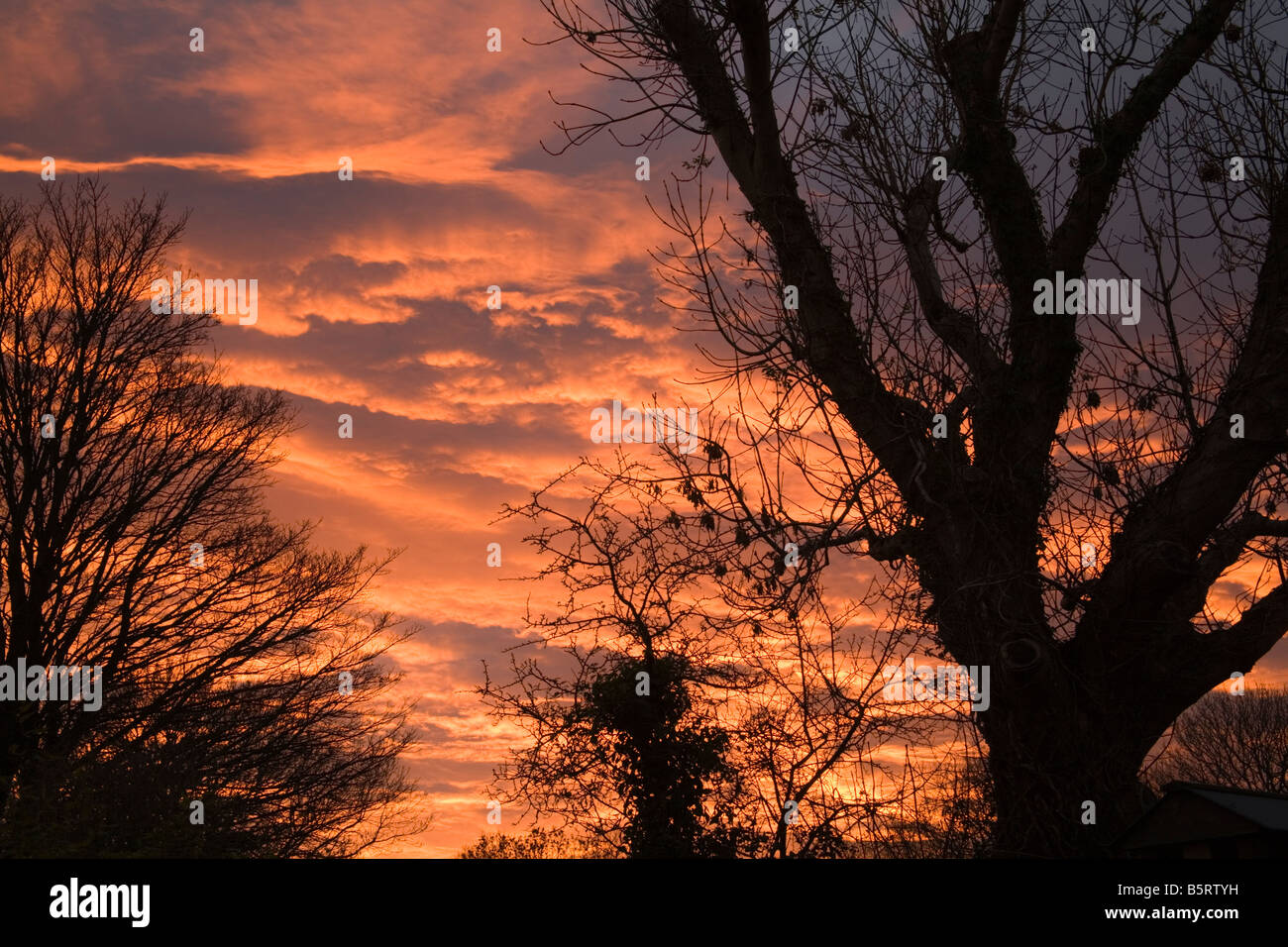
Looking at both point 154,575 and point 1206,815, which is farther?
point 154,575

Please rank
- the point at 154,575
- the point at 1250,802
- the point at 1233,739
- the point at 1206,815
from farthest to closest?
the point at 1233,739
the point at 154,575
the point at 1206,815
the point at 1250,802

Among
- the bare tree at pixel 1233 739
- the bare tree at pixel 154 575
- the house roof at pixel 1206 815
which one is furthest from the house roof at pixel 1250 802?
the bare tree at pixel 1233 739

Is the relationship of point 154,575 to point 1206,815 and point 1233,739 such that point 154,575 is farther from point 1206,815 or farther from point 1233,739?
point 1233,739

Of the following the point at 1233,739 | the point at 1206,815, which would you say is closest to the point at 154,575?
the point at 1206,815

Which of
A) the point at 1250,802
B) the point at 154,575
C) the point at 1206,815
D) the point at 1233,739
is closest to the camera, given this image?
the point at 1250,802

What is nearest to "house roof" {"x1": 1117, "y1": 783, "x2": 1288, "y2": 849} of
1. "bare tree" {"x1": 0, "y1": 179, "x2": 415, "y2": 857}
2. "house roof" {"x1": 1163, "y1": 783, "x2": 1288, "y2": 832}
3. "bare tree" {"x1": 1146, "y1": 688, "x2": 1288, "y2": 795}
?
"house roof" {"x1": 1163, "y1": 783, "x2": 1288, "y2": 832}

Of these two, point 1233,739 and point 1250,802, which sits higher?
point 1250,802

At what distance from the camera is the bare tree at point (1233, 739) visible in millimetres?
26312

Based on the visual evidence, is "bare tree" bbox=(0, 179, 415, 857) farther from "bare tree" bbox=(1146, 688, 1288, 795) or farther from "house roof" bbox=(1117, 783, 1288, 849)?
"bare tree" bbox=(1146, 688, 1288, 795)

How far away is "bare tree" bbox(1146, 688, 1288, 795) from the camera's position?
26.3m

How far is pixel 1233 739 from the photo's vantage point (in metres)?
27.9

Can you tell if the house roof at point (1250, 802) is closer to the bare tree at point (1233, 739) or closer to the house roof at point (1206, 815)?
the house roof at point (1206, 815)
